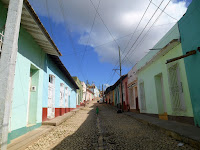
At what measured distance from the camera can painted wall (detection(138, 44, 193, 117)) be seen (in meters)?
5.68

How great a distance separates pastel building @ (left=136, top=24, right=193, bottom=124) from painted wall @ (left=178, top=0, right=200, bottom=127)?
0.31m

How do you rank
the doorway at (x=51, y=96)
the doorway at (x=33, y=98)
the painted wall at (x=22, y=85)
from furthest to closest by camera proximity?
the doorway at (x=51, y=96) → the doorway at (x=33, y=98) → the painted wall at (x=22, y=85)

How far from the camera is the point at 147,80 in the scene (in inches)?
390

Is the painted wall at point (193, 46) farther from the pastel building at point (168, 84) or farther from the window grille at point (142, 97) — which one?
the window grille at point (142, 97)

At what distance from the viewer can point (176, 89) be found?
641 cm

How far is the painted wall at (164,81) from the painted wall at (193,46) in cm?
32

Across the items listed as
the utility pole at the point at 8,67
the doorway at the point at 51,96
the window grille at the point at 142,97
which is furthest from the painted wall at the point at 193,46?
the doorway at the point at 51,96

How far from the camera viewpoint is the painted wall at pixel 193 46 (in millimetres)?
4922

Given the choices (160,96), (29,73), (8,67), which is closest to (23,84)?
(29,73)

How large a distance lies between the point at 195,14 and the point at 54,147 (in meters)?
5.92

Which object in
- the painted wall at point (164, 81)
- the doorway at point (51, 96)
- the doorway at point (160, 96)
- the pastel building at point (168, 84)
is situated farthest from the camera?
the doorway at point (51, 96)

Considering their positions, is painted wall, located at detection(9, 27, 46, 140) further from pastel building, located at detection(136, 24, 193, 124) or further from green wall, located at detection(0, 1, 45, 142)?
pastel building, located at detection(136, 24, 193, 124)

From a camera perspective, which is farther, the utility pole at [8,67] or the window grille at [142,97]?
the window grille at [142,97]

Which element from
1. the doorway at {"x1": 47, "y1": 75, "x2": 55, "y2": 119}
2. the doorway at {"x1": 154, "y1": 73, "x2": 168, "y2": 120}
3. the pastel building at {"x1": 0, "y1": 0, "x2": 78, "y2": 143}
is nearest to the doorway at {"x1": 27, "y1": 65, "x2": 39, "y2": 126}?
the pastel building at {"x1": 0, "y1": 0, "x2": 78, "y2": 143}
